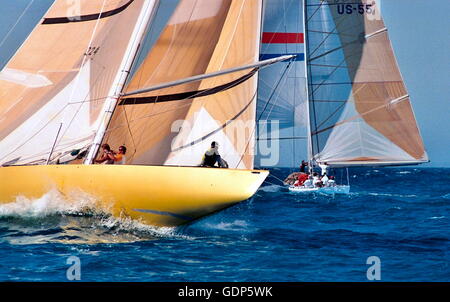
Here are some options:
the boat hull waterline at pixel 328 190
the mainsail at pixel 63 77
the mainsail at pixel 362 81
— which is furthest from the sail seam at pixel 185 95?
the boat hull waterline at pixel 328 190

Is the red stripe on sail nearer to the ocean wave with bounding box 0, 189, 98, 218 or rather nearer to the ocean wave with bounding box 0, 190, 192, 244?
the ocean wave with bounding box 0, 189, 98, 218

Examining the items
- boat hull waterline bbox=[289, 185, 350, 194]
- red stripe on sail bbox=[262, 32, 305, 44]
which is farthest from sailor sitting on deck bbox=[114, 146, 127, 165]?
boat hull waterline bbox=[289, 185, 350, 194]

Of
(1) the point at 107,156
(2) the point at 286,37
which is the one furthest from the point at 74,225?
(2) the point at 286,37

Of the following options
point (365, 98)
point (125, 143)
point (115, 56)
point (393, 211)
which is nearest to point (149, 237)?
point (125, 143)

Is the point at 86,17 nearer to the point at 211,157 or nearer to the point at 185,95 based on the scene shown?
the point at 185,95

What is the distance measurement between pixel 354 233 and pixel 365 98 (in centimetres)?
1763

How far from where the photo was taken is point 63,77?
726 inches

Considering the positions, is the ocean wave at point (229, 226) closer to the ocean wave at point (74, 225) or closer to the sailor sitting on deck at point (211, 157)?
the ocean wave at point (74, 225)

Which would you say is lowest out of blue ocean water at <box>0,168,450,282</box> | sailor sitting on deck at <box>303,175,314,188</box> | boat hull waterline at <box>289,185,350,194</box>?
blue ocean water at <box>0,168,450,282</box>

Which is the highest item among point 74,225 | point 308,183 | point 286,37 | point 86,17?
point 286,37

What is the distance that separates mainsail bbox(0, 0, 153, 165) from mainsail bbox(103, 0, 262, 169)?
766 mm

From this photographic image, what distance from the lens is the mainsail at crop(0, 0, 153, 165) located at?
17516 millimetres

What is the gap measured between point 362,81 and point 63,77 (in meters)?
19.2
